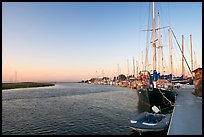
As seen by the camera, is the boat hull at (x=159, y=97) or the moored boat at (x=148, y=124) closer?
the moored boat at (x=148, y=124)

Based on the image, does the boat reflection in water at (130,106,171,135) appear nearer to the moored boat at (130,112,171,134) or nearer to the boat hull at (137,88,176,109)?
the moored boat at (130,112,171,134)

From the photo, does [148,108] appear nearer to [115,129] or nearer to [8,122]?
[115,129]

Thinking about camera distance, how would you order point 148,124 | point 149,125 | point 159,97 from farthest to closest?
1. point 159,97
2. point 148,124
3. point 149,125

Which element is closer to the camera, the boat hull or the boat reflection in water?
the boat reflection in water

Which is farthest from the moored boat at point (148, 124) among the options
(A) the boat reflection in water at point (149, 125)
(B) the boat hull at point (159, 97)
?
(B) the boat hull at point (159, 97)

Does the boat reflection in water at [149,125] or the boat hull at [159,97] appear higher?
the boat hull at [159,97]

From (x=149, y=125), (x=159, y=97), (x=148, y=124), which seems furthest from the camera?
(x=159, y=97)

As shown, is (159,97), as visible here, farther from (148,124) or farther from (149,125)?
(149,125)

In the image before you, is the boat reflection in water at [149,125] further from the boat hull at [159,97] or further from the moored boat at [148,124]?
the boat hull at [159,97]

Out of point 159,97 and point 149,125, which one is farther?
point 159,97

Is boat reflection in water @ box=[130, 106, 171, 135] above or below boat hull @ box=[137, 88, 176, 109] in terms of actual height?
below

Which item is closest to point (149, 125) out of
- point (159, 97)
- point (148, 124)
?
point (148, 124)

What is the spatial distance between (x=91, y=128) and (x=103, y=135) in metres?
2.62

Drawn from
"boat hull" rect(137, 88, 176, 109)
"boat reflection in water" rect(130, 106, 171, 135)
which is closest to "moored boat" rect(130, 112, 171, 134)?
"boat reflection in water" rect(130, 106, 171, 135)
